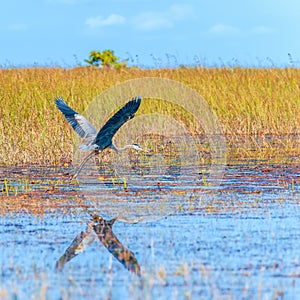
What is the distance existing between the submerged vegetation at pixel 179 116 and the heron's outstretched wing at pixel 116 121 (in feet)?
5.65

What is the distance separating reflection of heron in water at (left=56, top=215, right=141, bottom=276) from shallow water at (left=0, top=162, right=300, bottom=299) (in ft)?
0.08

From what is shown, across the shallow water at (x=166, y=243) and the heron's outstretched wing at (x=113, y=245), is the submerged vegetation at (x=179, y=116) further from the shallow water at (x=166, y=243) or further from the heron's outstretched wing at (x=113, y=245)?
the heron's outstretched wing at (x=113, y=245)

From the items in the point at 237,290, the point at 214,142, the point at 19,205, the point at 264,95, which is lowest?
the point at 237,290

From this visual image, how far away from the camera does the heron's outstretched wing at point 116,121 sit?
23.8 feet

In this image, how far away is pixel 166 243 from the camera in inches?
208

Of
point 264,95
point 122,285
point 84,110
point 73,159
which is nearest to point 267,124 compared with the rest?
point 264,95

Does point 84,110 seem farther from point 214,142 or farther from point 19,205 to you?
point 19,205

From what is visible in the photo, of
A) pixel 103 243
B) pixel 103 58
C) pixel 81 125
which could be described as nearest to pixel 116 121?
pixel 81 125

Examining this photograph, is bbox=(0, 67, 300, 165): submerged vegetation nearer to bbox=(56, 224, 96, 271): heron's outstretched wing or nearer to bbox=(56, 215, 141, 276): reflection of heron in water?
bbox=(56, 215, 141, 276): reflection of heron in water

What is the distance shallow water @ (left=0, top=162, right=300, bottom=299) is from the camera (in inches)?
167

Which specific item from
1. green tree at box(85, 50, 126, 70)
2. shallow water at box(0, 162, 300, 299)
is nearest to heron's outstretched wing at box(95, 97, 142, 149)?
shallow water at box(0, 162, 300, 299)

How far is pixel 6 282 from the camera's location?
4.36 meters

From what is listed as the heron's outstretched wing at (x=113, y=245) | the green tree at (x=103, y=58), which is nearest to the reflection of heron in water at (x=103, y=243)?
the heron's outstretched wing at (x=113, y=245)

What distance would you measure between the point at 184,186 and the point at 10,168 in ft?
7.57
